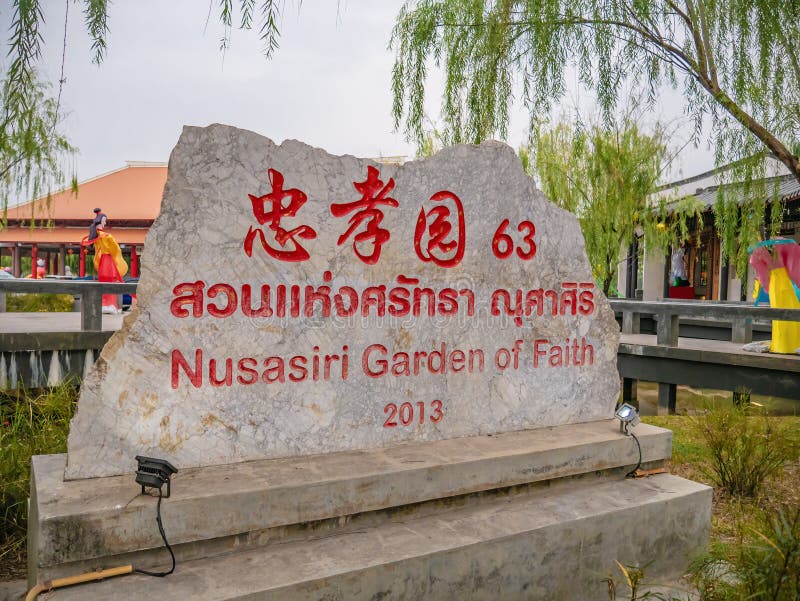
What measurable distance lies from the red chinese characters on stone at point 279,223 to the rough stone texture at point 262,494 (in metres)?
0.80

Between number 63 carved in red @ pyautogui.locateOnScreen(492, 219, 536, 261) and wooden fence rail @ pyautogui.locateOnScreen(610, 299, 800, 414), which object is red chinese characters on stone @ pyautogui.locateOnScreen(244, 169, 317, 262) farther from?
wooden fence rail @ pyautogui.locateOnScreen(610, 299, 800, 414)

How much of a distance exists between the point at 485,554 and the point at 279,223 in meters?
1.47

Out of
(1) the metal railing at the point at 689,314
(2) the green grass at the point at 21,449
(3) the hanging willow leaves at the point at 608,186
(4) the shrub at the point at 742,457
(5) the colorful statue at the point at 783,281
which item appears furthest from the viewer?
(3) the hanging willow leaves at the point at 608,186

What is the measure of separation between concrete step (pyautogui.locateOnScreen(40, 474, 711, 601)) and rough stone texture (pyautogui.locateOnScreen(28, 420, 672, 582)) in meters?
0.06

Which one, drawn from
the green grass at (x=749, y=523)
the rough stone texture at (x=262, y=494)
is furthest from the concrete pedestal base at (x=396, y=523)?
the green grass at (x=749, y=523)

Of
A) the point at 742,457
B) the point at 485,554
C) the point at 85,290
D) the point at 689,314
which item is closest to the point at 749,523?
the point at 742,457

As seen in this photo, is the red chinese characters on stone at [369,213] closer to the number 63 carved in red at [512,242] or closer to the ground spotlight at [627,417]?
the number 63 carved in red at [512,242]

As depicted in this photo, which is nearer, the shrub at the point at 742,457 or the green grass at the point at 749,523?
the green grass at the point at 749,523

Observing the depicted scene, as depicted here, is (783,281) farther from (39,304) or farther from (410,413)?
(39,304)

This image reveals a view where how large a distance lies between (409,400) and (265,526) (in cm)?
84

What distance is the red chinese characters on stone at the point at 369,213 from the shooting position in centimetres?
267

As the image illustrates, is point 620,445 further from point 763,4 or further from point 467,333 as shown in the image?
point 763,4

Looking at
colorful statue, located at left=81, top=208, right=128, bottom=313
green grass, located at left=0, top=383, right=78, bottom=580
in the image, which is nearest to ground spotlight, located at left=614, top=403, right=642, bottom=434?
green grass, located at left=0, top=383, right=78, bottom=580

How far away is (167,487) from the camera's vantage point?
2.10 metres
